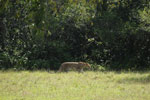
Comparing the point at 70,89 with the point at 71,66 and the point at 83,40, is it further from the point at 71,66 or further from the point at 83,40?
the point at 83,40

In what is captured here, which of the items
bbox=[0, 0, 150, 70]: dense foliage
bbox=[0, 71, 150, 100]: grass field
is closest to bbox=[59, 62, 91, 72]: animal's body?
bbox=[0, 0, 150, 70]: dense foliage

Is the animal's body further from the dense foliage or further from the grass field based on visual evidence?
the grass field

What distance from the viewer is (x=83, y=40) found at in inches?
955

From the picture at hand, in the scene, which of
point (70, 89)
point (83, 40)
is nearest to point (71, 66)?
point (83, 40)

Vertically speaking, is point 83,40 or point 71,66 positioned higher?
point 83,40

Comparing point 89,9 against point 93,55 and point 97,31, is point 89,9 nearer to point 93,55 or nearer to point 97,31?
Answer: point 97,31

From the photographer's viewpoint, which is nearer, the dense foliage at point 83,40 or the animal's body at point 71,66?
the animal's body at point 71,66

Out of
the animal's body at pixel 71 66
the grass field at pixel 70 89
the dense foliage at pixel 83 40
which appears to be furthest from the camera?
the dense foliage at pixel 83 40

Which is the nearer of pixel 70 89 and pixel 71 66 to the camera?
pixel 70 89

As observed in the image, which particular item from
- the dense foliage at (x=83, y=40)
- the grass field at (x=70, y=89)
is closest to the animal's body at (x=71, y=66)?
the dense foliage at (x=83, y=40)

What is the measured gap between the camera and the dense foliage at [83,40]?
22.3 meters

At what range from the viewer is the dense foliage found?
73.0ft

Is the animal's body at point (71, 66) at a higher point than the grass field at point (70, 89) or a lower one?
lower

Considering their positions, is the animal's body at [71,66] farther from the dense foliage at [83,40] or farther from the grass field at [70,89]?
the grass field at [70,89]
